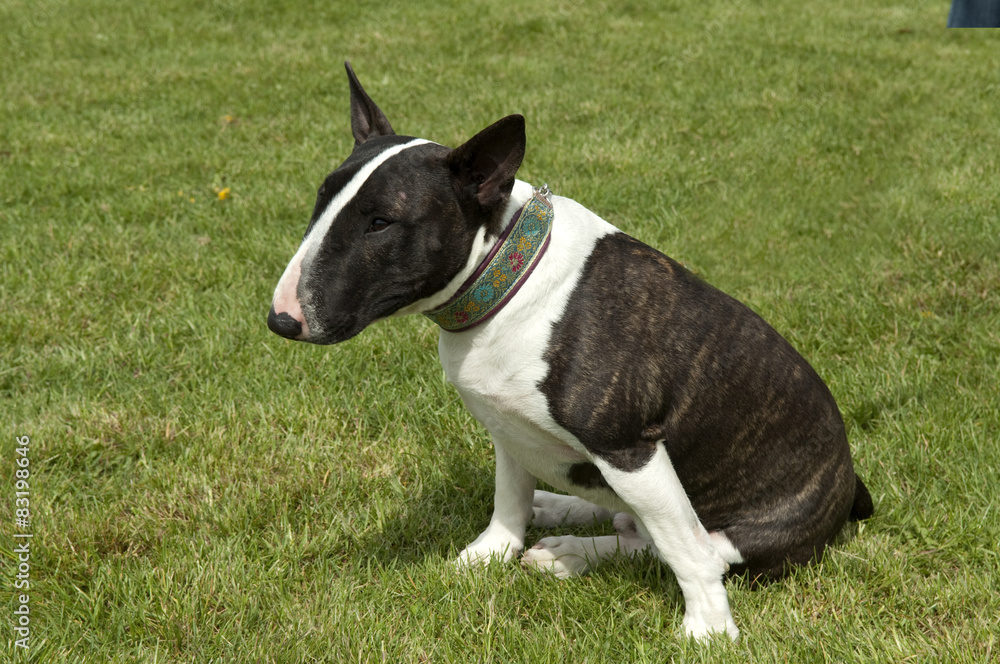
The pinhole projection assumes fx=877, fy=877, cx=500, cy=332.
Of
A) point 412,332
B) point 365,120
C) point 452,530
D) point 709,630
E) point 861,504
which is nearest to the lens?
point 709,630

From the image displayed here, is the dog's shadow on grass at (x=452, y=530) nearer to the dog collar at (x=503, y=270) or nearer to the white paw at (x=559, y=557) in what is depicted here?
the white paw at (x=559, y=557)

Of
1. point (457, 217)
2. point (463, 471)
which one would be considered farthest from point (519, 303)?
point (463, 471)

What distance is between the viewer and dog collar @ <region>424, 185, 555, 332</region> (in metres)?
2.63

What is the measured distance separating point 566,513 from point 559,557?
1.49 feet

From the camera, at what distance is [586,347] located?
8.69ft

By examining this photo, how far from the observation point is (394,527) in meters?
3.47

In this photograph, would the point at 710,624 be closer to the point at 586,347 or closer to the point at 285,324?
the point at 586,347

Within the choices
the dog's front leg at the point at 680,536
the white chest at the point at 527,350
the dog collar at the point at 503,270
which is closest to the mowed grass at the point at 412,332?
the dog's front leg at the point at 680,536

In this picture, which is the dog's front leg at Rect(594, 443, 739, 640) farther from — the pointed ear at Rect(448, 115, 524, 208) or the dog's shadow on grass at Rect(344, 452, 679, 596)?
the pointed ear at Rect(448, 115, 524, 208)

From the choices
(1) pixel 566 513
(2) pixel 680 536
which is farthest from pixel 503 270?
(1) pixel 566 513

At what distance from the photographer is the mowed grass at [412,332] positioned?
296 cm

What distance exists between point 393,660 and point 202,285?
10.6 feet

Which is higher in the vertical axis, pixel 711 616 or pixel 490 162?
pixel 490 162

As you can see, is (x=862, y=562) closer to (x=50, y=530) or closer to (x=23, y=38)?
(x=50, y=530)
